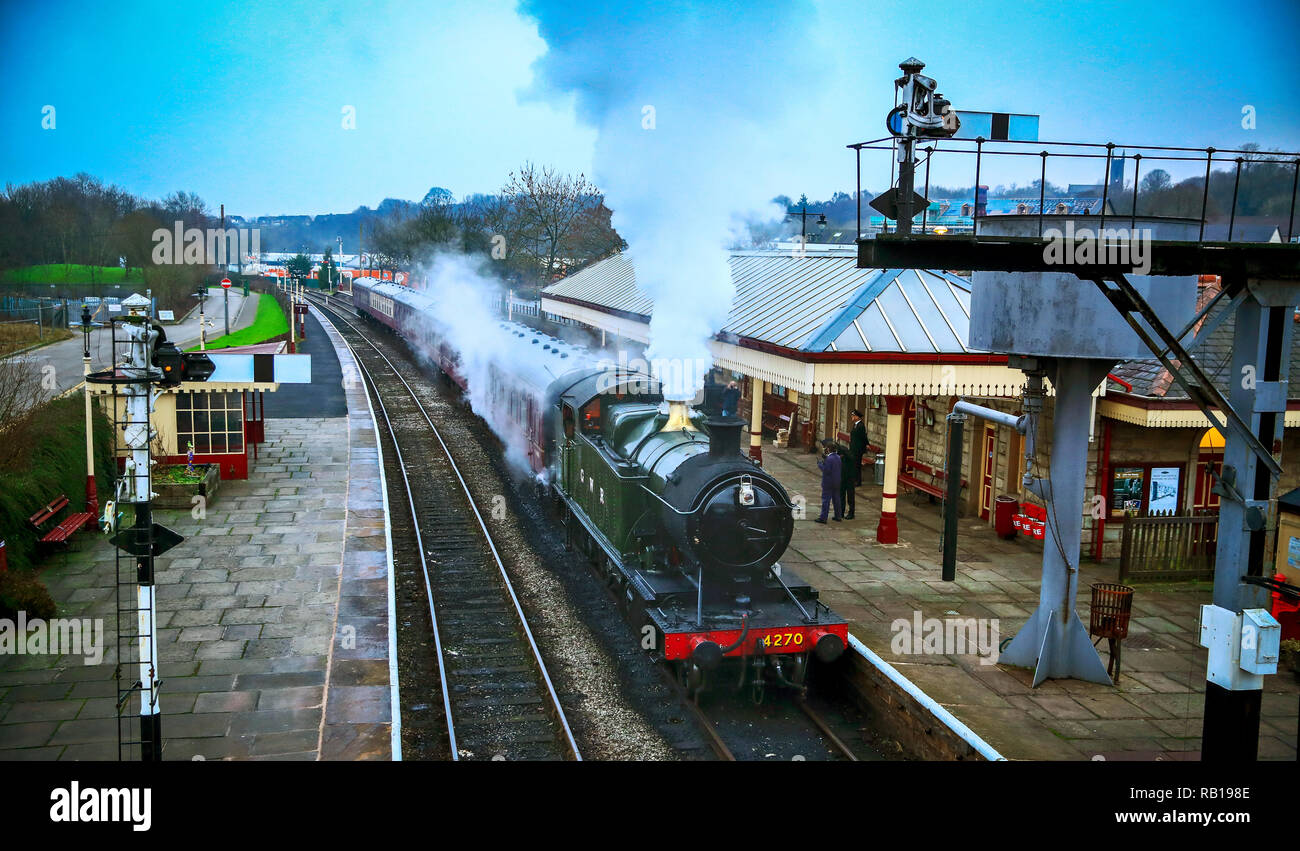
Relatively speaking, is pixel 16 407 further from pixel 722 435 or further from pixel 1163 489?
pixel 1163 489

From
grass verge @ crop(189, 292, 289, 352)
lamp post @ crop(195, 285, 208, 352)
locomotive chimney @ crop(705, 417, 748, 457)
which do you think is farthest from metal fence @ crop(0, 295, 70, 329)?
locomotive chimney @ crop(705, 417, 748, 457)

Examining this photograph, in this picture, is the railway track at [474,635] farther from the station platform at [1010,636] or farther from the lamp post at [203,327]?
the lamp post at [203,327]

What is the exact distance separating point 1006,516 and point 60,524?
14.8 metres

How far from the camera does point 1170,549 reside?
1382 cm

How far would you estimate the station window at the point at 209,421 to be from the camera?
1891cm

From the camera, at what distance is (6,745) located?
8.75 metres

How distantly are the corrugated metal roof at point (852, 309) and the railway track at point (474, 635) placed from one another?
233 inches

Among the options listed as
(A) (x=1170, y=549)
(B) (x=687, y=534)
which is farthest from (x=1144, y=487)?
(B) (x=687, y=534)

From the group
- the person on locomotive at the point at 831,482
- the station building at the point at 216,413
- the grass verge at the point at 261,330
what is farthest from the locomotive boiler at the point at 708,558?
the grass verge at the point at 261,330

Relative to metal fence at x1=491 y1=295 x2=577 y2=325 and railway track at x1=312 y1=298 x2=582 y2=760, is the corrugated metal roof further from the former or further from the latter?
metal fence at x1=491 y1=295 x2=577 y2=325

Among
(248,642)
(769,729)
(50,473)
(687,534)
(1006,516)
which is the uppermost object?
(687,534)

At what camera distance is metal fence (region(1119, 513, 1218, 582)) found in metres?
13.7

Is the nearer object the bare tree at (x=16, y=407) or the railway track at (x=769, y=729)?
the railway track at (x=769, y=729)

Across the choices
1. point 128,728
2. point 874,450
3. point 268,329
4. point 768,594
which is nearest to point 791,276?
point 874,450
